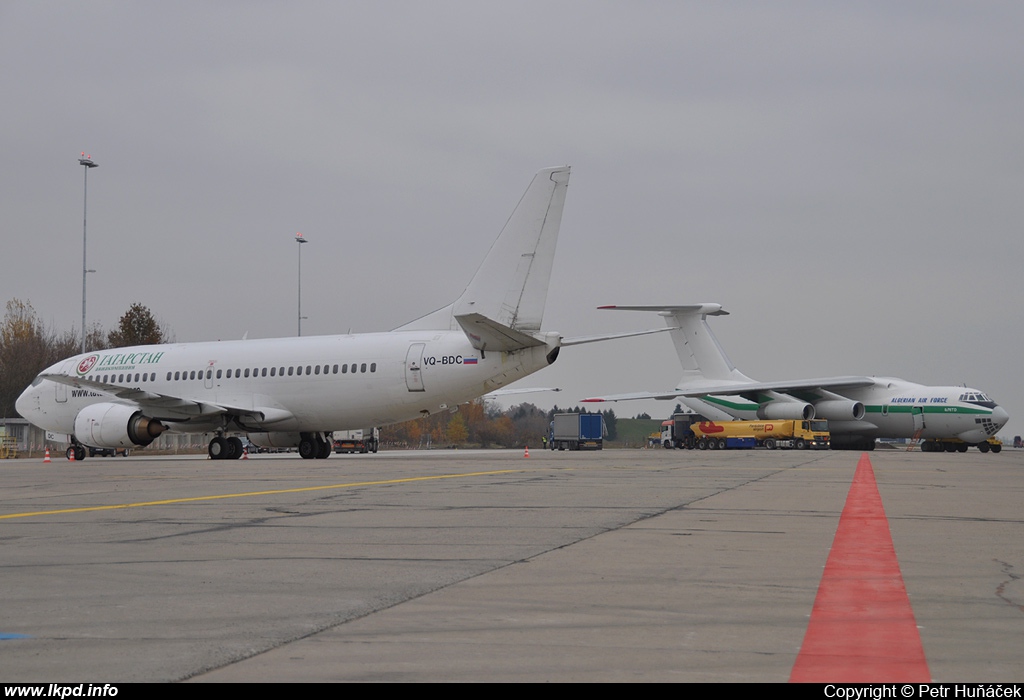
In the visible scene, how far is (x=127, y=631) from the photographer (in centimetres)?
452

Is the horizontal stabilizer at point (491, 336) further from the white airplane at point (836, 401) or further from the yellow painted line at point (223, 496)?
the white airplane at point (836, 401)

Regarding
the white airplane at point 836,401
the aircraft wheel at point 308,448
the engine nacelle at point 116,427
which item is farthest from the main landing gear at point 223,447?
the white airplane at point 836,401

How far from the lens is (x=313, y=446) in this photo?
3288cm

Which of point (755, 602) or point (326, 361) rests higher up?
point (326, 361)

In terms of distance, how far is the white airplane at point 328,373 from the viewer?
27516 millimetres

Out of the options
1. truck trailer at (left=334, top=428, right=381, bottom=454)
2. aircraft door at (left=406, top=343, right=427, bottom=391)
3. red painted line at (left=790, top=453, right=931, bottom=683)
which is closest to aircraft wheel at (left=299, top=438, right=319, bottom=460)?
aircraft door at (left=406, top=343, right=427, bottom=391)

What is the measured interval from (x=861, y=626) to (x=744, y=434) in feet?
178

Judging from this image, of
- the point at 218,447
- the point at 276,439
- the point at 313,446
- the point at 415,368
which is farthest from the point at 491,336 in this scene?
the point at 218,447

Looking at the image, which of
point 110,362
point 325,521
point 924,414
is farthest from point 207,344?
point 924,414

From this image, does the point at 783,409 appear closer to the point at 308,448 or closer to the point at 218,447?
the point at 308,448

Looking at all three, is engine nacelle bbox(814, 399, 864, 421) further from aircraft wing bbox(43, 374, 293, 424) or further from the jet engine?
aircraft wing bbox(43, 374, 293, 424)

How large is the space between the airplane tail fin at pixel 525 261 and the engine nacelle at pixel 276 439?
8.85 meters
